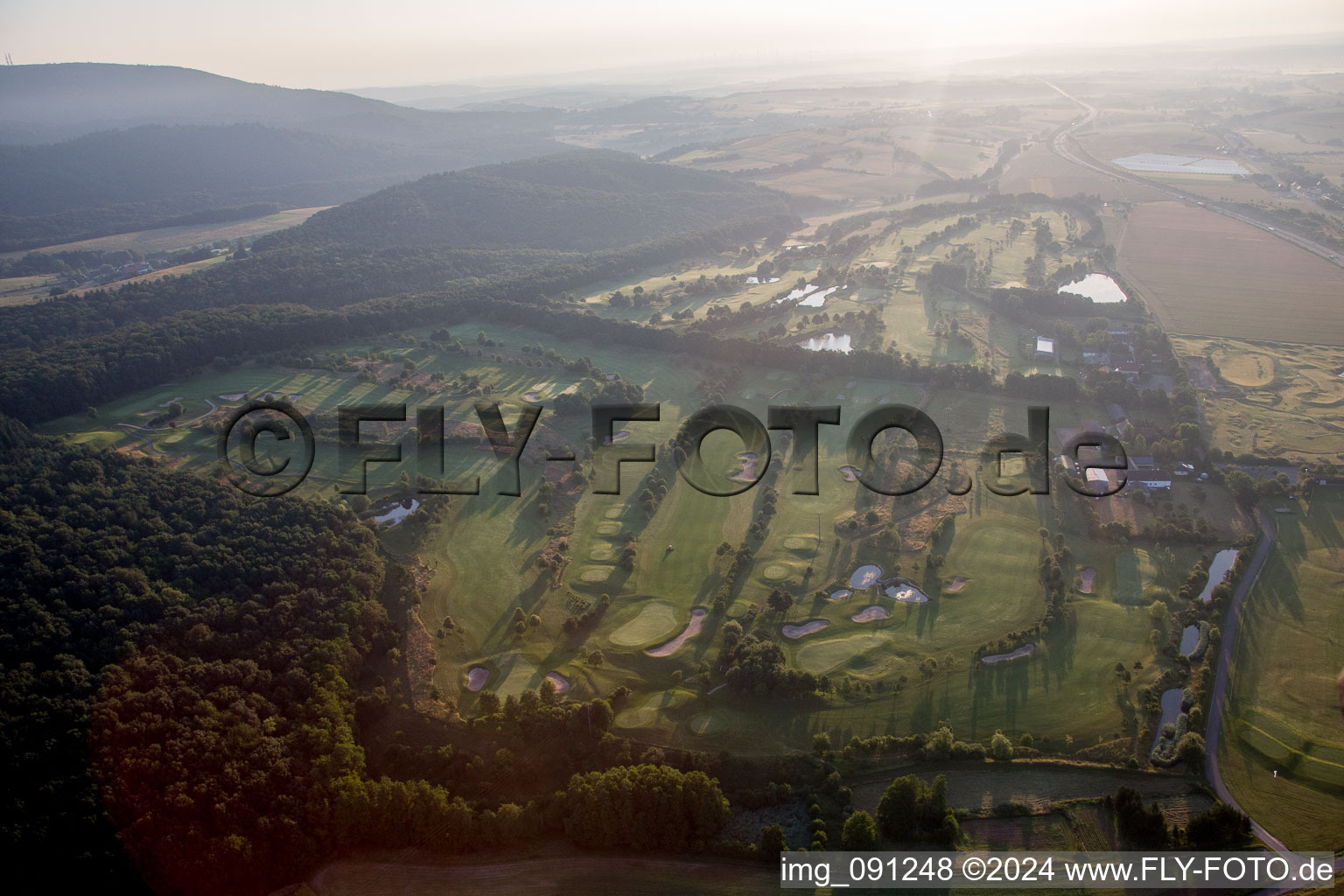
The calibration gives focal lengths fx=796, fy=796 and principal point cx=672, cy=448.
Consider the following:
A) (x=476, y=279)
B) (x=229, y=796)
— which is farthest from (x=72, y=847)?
(x=476, y=279)

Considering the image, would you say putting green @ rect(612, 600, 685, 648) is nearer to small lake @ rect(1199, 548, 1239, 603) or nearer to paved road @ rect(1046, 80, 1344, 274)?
small lake @ rect(1199, 548, 1239, 603)

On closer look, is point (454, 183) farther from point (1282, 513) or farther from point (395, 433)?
point (1282, 513)

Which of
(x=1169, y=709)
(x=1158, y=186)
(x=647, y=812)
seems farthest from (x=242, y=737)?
(x=1158, y=186)

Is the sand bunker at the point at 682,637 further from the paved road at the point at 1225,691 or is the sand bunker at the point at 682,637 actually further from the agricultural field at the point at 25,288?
the agricultural field at the point at 25,288

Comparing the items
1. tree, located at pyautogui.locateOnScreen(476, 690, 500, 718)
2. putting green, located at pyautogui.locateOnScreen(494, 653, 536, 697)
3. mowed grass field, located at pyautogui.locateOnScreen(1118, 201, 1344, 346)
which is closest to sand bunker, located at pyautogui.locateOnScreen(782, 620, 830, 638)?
putting green, located at pyautogui.locateOnScreen(494, 653, 536, 697)

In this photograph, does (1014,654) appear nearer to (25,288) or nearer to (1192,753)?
(1192,753)

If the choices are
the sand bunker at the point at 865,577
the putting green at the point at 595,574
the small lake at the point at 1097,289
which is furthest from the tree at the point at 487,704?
the small lake at the point at 1097,289
